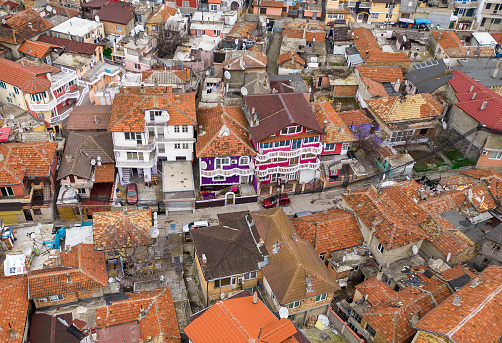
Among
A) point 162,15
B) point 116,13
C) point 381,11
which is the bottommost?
point 116,13

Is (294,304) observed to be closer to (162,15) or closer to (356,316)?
(356,316)

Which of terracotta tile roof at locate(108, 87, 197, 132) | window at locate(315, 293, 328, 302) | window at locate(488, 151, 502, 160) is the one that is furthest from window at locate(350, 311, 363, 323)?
window at locate(488, 151, 502, 160)

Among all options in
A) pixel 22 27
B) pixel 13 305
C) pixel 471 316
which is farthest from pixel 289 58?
pixel 13 305

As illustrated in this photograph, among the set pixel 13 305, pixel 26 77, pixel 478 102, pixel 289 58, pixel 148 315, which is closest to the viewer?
pixel 13 305

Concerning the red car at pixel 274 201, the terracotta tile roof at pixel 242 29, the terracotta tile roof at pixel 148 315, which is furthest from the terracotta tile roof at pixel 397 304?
the terracotta tile roof at pixel 242 29

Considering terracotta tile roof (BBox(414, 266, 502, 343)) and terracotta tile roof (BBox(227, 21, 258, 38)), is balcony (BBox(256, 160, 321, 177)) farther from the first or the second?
terracotta tile roof (BBox(227, 21, 258, 38))

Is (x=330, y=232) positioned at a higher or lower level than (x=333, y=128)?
lower

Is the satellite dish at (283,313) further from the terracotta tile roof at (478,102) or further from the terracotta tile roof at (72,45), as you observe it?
the terracotta tile roof at (72,45)
